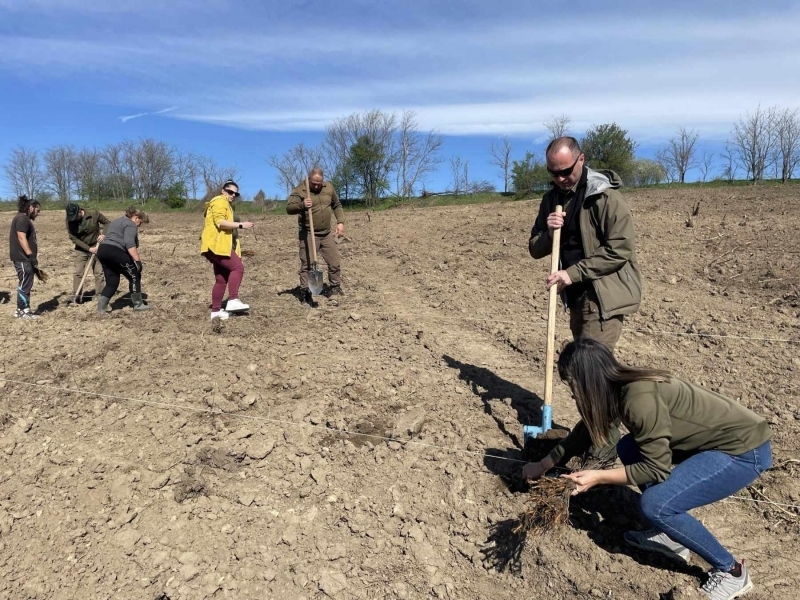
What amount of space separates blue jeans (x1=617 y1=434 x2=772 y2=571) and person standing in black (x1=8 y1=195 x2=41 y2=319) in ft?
24.0

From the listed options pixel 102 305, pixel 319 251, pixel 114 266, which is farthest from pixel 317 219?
pixel 102 305

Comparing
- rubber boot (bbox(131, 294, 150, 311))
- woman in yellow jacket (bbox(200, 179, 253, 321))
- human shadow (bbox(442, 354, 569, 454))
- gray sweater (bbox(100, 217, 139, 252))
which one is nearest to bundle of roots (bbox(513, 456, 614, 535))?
human shadow (bbox(442, 354, 569, 454))

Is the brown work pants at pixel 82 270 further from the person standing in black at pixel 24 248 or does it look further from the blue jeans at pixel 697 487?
the blue jeans at pixel 697 487

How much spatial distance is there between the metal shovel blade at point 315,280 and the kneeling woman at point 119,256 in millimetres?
2139

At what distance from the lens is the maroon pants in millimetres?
6199

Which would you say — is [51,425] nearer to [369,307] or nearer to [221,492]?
[221,492]

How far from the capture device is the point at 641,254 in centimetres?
925

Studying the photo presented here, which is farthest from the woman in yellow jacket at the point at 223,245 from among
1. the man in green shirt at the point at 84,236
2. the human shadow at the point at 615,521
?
the human shadow at the point at 615,521

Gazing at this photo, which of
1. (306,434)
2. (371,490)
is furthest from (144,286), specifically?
(371,490)

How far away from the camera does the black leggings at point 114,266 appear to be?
6.75m

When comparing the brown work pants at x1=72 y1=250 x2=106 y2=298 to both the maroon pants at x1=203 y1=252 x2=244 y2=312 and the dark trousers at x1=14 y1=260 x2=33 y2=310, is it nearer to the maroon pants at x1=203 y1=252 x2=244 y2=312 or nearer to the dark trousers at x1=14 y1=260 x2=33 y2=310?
the dark trousers at x1=14 y1=260 x2=33 y2=310

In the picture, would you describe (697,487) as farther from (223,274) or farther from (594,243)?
(223,274)

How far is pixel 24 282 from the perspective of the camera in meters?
6.97

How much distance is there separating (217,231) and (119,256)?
1.67 meters
